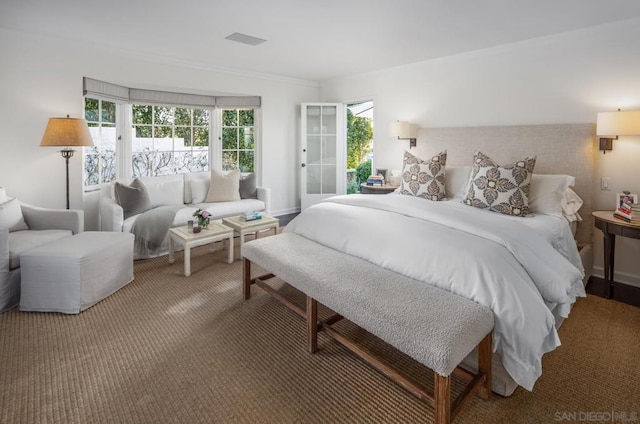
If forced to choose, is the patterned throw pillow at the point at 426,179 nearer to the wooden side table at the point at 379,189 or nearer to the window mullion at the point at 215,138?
the wooden side table at the point at 379,189

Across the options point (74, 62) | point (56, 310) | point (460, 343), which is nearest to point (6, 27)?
point (74, 62)

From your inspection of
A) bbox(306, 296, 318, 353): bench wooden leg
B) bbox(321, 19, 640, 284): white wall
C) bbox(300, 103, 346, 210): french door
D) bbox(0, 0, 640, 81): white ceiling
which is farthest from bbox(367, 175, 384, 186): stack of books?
bbox(306, 296, 318, 353): bench wooden leg

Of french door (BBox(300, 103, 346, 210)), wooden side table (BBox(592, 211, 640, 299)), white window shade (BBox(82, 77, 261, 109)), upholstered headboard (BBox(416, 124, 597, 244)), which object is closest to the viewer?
wooden side table (BBox(592, 211, 640, 299))

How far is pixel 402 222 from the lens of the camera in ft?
8.32

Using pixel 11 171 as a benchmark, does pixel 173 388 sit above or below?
below

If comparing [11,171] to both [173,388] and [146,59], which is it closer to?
[146,59]

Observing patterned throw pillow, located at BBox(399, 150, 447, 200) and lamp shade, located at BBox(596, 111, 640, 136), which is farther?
patterned throw pillow, located at BBox(399, 150, 447, 200)

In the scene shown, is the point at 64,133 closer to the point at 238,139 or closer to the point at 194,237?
the point at 194,237

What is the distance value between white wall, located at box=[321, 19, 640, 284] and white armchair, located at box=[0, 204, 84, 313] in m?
4.10

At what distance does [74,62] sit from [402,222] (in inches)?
159

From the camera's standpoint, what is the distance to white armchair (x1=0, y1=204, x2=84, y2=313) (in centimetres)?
258

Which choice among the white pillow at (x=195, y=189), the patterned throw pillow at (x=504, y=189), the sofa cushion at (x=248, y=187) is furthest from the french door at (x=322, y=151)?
the patterned throw pillow at (x=504, y=189)

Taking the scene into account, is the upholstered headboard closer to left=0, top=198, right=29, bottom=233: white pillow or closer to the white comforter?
the white comforter

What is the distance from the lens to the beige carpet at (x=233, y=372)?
1700 mm
